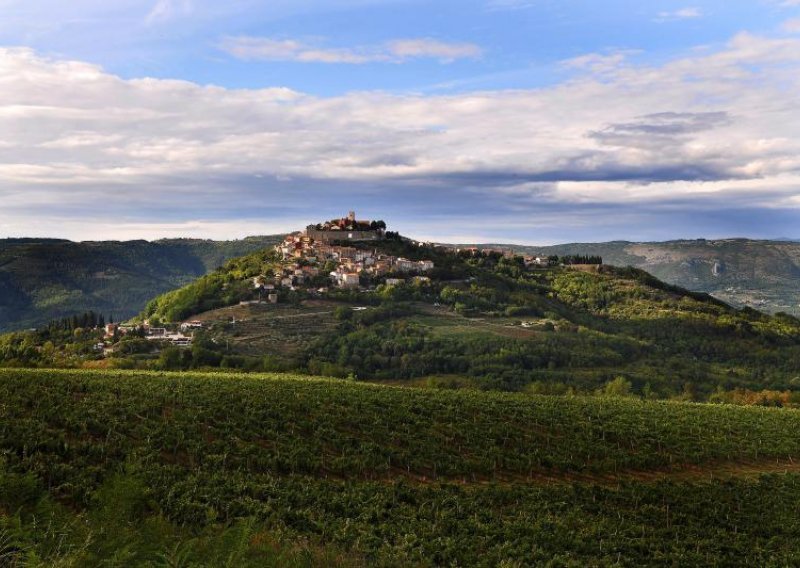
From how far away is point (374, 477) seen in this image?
25625 millimetres

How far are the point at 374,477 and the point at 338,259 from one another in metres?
112

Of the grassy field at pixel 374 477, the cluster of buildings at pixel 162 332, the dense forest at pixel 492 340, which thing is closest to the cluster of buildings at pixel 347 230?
the dense forest at pixel 492 340

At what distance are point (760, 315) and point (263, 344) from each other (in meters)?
97.2

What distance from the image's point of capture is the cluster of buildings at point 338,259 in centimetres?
12062

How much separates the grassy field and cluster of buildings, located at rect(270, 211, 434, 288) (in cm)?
7845

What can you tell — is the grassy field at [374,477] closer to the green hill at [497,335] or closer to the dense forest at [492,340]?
the dense forest at [492,340]

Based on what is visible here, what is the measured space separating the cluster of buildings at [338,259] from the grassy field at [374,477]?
7845 centimetres

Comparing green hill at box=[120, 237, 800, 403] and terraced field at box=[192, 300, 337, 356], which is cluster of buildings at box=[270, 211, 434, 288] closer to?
green hill at box=[120, 237, 800, 403]

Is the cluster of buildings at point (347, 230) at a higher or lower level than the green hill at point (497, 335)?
higher

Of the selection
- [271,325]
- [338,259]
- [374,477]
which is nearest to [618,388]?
[271,325]

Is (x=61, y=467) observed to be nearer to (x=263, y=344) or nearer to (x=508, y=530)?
(x=508, y=530)

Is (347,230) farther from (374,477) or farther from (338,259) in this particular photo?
(374,477)

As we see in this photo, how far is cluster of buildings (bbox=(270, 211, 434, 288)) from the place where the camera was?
396 ft

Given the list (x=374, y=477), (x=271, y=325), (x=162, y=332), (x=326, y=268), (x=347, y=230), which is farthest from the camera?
(x=347, y=230)
